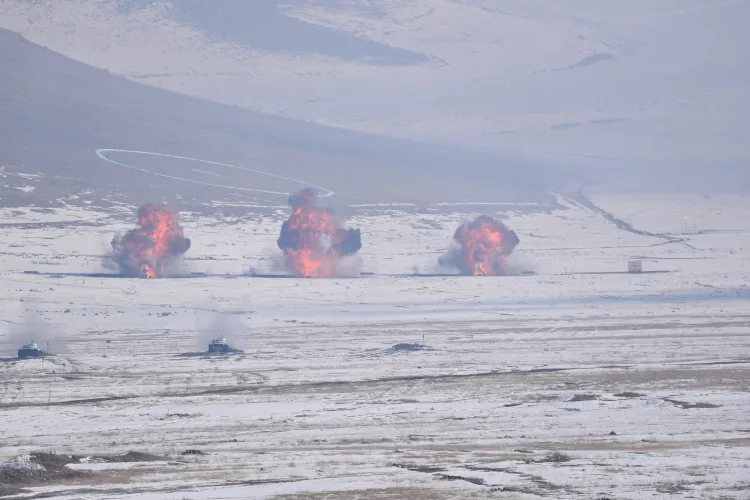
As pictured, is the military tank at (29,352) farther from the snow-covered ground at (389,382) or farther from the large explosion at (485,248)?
the large explosion at (485,248)

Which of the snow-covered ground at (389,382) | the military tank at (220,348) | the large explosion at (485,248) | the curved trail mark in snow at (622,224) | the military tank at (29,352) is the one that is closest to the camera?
the snow-covered ground at (389,382)

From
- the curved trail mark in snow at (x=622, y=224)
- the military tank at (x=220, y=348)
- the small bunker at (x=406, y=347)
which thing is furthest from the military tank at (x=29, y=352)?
the curved trail mark in snow at (x=622, y=224)

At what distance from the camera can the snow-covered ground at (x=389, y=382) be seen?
Result: 111 feet

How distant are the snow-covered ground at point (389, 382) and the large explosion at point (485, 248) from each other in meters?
3.63

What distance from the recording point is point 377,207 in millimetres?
186250

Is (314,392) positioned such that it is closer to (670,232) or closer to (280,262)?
(280,262)

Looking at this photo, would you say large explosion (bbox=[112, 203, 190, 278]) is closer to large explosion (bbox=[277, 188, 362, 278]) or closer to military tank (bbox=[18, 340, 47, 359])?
large explosion (bbox=[277, 188, 362, 278])

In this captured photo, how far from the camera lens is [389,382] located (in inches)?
2040

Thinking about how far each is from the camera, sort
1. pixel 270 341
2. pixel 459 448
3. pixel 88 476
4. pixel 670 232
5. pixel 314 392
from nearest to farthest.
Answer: pixel 88 476
pixel 459 448
pixel 314 392
pixel 270 341
pixel 670 232

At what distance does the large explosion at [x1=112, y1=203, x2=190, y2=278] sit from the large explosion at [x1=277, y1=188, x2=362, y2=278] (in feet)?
32.6

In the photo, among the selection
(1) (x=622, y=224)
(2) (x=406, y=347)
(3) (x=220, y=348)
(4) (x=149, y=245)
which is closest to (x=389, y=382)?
(2) (x=406, y=347)

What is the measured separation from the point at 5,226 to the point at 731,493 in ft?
420

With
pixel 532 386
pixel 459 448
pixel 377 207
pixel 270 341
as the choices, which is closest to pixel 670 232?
pixel 377 207

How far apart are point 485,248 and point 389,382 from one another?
58.7m
